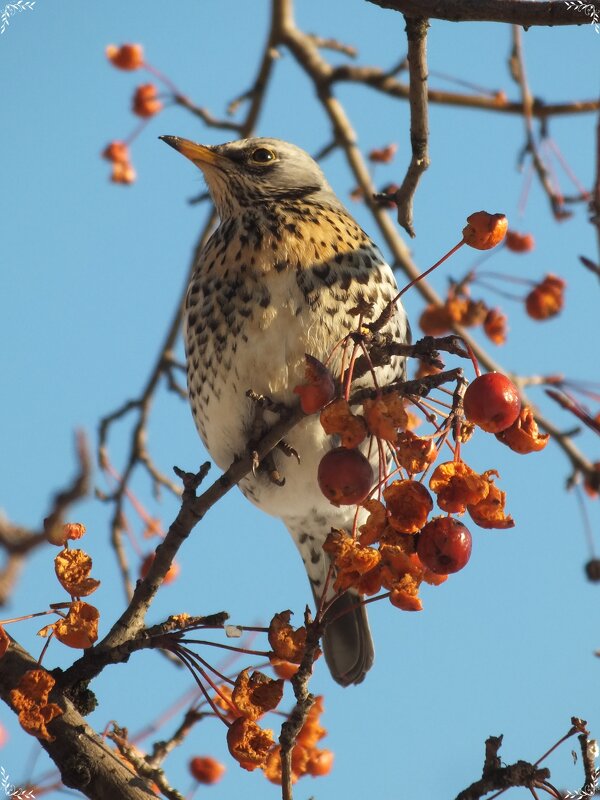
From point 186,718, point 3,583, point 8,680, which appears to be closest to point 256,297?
point 186,718

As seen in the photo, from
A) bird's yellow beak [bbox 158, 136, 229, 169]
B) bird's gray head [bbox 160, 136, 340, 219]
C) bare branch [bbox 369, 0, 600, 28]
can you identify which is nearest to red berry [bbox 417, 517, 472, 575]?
bare branch [bbox 369, 0, 600, 28]

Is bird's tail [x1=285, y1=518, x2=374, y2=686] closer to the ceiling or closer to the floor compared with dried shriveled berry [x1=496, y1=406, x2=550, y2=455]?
closer to the ceiling

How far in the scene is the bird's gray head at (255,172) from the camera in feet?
12.8

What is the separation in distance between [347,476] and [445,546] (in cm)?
23

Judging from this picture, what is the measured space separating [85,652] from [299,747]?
2.70 feet

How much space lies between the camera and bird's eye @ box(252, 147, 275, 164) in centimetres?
413

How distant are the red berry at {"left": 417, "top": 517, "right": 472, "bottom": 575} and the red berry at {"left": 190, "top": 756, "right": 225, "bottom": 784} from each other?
5.27 feet

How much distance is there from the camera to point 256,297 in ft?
10.7

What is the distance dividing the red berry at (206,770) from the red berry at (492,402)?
186 cm

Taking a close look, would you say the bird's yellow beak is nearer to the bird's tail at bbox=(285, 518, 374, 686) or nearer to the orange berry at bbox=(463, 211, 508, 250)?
the bird's tail at bbox=(285, 518, 374, 686)

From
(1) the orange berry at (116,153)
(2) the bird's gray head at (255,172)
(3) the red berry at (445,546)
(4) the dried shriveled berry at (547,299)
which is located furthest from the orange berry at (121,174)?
(3) the red berry at (445,546)

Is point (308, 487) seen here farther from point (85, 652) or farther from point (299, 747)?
point (85, 652)

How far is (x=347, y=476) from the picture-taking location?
2068 mm

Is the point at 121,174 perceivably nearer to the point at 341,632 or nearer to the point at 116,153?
the point at 116,153
